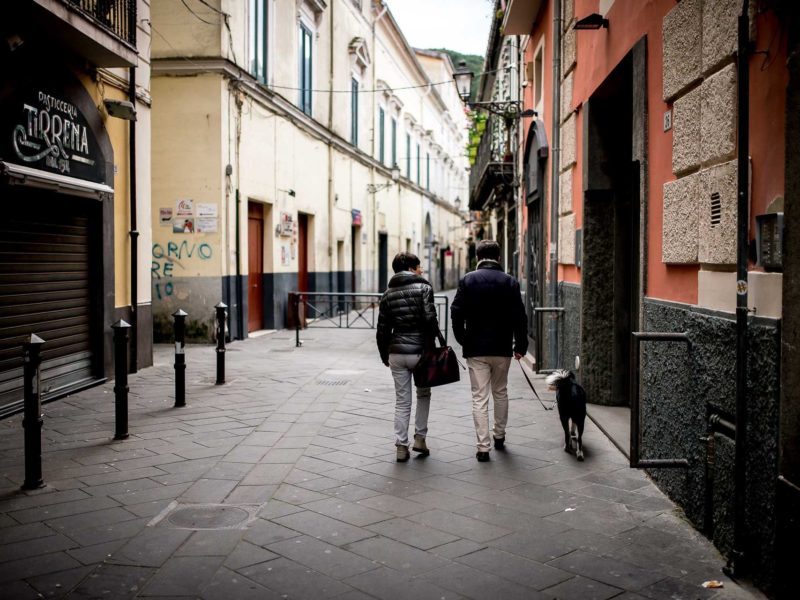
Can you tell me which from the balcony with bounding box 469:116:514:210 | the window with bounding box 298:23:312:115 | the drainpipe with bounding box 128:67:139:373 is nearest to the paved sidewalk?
the drainpipe with bounding box 128:67:139:373

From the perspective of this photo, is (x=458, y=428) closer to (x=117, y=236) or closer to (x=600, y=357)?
(x=600, y=357)

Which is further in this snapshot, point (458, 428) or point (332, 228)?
point (332, 228)

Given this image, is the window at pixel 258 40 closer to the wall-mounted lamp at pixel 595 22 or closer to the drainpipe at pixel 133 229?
the drainpipe at pixel 133 229

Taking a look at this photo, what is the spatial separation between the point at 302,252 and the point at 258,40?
5815mm

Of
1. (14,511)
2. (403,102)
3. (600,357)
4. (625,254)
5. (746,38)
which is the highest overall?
(403,102)

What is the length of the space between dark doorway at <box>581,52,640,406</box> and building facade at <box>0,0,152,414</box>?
5662 mm

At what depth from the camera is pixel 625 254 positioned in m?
7.64

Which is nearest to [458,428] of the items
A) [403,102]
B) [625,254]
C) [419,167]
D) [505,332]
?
[505,332]

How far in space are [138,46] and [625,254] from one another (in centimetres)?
745

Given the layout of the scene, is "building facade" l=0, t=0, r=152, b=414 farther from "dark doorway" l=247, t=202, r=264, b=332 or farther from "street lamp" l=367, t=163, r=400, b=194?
"street lamp" l=367, t=163, r=400, b=194

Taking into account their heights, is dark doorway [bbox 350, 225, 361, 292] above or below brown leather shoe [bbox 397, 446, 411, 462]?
above

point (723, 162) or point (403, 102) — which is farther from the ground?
point (403, 102)

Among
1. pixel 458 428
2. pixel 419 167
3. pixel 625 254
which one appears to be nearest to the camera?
pixel 458 428

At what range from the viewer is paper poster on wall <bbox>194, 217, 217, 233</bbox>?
13.8m
